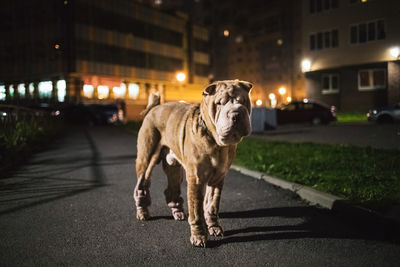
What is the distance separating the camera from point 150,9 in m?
45.7

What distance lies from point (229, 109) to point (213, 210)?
131 centimetres

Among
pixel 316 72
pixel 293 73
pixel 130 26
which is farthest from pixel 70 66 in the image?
pixel 293 73

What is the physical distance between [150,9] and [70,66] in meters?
15.7

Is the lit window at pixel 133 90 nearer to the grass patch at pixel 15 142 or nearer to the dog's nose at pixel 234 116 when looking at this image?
the grass patch at pixel 15 142

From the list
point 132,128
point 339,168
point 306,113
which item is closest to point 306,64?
point 306,113

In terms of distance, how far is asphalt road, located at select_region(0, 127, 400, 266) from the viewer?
9.49 ft

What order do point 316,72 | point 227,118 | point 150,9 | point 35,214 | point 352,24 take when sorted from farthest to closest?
point 150,9, point 316,72, point 352,24, point 35,214, point 227,118

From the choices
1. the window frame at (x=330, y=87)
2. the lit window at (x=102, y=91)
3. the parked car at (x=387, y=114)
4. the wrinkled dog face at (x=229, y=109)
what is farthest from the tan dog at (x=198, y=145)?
the lit window at (x=102, y=91)

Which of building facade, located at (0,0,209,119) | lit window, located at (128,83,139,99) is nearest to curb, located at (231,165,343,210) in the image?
building facade, located at (0,0,209,119)

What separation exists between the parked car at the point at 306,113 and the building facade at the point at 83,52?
19478mm

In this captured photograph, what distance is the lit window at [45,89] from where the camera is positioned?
3803cm

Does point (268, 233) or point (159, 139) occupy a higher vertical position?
point (159, 139)

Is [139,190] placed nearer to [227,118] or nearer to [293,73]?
[227,118]

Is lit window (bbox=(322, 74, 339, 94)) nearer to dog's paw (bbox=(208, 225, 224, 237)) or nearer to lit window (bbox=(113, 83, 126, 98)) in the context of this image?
lit window (bbox=(113, 83, 126, 98))
